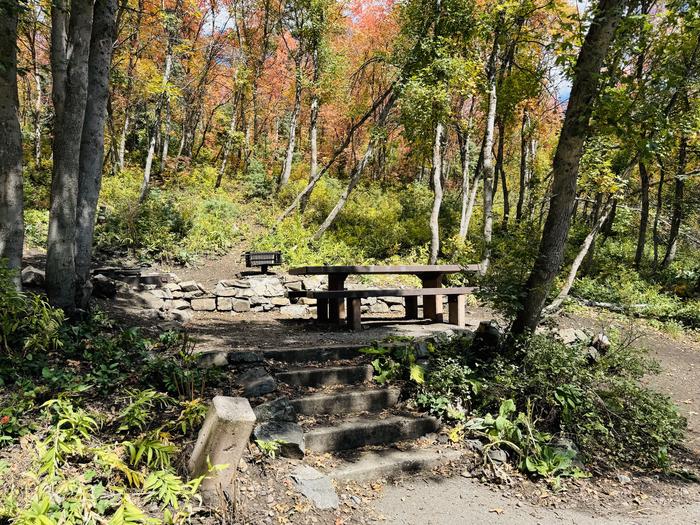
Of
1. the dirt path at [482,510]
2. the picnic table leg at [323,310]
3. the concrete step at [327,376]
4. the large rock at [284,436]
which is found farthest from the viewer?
the picnic table leg at [323,310]

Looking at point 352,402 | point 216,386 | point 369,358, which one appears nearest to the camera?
point 216,386

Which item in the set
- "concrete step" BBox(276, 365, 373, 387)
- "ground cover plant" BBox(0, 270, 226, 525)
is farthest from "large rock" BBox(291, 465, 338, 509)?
"concrete step" BBox(276, 365, 373, 387)

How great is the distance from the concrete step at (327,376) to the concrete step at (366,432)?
0.69 meters

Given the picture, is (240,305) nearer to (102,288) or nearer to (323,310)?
(323,310)

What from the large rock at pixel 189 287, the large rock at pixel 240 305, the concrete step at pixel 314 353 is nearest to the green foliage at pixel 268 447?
the concrete step at pixel 314 353

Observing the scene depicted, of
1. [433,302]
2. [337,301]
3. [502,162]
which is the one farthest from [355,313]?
[502,162]

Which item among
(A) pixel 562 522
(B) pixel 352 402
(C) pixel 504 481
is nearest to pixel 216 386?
(B) pixel 352 402

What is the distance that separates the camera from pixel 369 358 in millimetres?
5410

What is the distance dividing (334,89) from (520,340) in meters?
15.3

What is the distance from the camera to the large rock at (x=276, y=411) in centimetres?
378

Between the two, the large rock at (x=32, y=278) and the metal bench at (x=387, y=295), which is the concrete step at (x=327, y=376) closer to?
the metal bench at (x=387, y=295)

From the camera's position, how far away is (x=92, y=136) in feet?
18.9

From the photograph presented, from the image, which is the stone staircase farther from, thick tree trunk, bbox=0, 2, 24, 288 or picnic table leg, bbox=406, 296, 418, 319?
picnic table leg, bbox=406, 296, 418, 319

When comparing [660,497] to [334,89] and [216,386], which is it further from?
[334,89]
